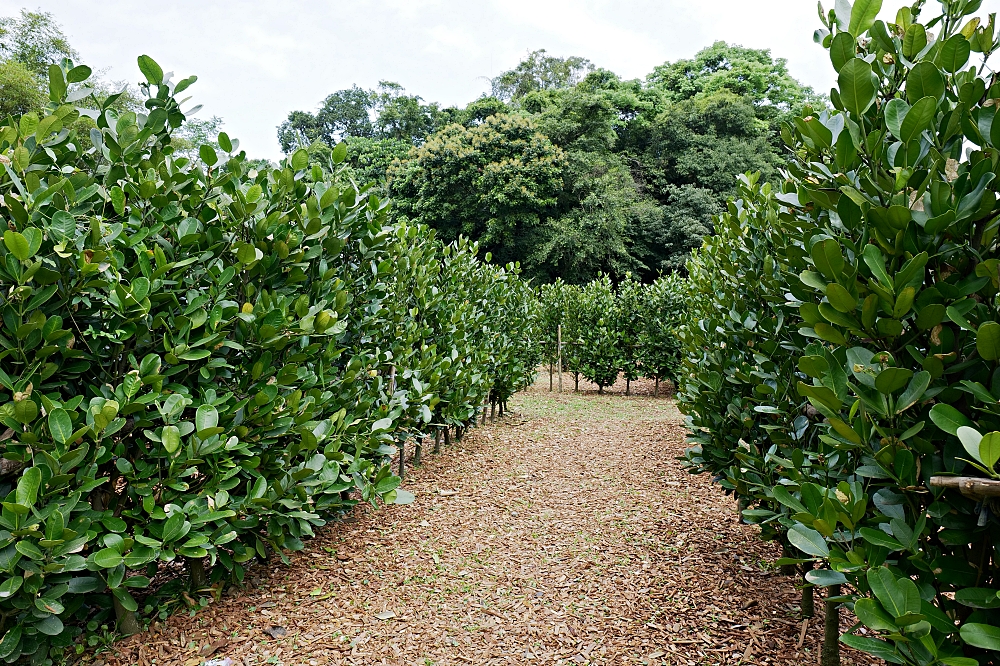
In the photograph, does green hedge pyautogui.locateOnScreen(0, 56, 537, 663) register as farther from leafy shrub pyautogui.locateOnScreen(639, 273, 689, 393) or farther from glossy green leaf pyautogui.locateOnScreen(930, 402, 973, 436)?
leafy shrub pyautogui.locateOnScreen(639, 273, 689, 393)

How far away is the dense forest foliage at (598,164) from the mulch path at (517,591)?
18896 millimetres

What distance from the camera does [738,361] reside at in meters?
3.43

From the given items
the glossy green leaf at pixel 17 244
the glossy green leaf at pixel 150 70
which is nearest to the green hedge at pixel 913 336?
the glossy green leaf at pixel 17 244

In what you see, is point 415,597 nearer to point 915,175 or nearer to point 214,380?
point 214,380

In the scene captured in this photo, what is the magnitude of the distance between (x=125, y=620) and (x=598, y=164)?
2685cm

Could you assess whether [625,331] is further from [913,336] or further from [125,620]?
[913,336]

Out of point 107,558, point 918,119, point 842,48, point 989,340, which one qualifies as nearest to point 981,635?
point 989,340

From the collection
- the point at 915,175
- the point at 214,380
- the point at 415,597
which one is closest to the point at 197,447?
the point at 214,380

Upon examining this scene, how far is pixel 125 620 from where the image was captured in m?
2.60

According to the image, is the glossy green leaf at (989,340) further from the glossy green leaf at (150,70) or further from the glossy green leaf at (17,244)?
the glossy green leaf at (150,70)

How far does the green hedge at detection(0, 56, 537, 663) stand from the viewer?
2.10 metres

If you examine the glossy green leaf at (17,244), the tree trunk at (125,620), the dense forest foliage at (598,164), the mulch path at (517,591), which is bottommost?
the mulch path at (517,591)

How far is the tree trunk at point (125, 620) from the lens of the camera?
257 cm

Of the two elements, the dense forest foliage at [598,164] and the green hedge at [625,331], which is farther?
the dense forest foliage at [598,164]
